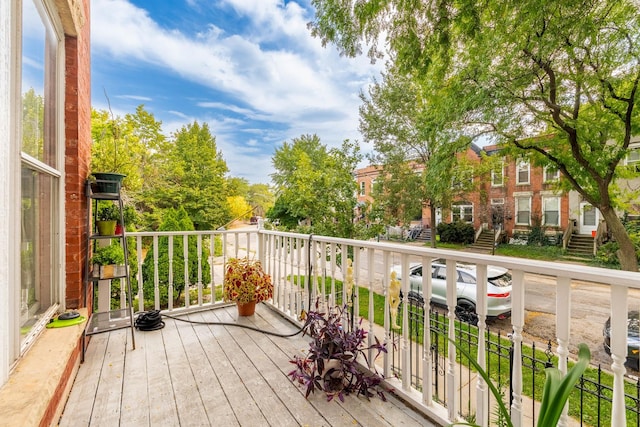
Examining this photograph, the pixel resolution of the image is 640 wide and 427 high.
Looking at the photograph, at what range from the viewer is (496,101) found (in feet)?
18.4

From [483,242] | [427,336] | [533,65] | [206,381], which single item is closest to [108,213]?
[206,381]

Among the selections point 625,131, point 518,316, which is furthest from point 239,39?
point 625,131

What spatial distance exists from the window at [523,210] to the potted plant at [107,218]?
16.1 m

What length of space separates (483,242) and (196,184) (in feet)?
48.0

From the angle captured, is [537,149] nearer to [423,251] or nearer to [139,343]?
[423,251]

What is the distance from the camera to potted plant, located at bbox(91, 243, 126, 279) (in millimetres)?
2309

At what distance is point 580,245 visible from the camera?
38.7ft

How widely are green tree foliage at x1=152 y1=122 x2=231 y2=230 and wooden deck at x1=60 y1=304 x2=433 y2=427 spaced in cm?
1188

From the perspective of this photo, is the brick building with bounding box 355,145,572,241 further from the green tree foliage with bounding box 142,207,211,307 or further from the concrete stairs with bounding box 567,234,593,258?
the green tree foliage with bounding box 142,207,211,307

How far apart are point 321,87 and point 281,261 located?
6163mm

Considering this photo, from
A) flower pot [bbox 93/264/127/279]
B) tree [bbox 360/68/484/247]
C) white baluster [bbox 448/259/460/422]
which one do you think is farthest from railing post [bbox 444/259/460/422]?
tree [bbox 360/68/484/247]

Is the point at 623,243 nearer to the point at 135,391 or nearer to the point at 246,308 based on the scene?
the point at 246,308

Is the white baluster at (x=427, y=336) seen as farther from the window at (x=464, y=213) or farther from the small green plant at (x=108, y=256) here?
the window at (x=464, y=213)

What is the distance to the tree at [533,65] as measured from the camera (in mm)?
3439
